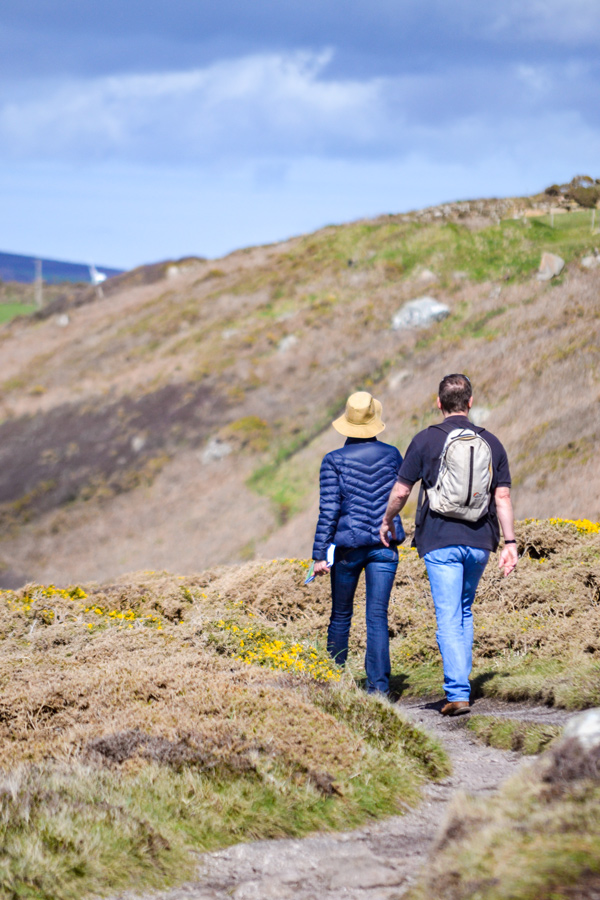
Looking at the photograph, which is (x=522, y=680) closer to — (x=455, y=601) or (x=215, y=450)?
(x=455, y=601)

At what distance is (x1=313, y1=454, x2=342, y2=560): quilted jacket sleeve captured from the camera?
6309mm

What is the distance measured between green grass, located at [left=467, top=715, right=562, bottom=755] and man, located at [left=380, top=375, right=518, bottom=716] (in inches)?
13.6

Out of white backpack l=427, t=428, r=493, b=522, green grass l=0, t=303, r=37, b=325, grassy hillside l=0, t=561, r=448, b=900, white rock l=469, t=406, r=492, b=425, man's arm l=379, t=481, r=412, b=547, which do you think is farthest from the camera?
green grass l=0, t=303, r=37, b=325

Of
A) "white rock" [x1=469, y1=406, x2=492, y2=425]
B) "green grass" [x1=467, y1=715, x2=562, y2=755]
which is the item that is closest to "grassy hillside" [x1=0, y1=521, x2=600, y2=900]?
"green grass" [x1=467, y1=715, x2=562, y2=755]

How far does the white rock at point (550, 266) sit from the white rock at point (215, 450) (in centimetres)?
1313

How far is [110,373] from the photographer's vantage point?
40.7 metres

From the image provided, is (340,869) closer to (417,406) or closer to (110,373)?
(417,406)

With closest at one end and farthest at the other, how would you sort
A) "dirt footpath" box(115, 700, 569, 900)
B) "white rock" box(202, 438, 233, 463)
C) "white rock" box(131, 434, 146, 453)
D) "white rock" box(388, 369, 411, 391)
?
"dirt footpath" box(115, 700, 569, 900) → "white rock" box(388, 369, 411, 391) → "white rock" box(202, 438, 233, 463) → "white rock" box(131, 434, 146, 453)

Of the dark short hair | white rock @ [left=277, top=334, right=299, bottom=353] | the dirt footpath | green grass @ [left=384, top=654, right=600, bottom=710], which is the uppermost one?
white rock @ [left=277, top=334, right=299, bottom=353]

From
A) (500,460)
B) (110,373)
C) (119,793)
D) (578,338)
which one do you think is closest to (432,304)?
(578,338)

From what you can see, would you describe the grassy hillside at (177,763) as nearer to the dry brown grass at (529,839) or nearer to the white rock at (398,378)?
the dry brown grass at (529,839)

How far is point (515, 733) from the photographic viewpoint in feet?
17.3

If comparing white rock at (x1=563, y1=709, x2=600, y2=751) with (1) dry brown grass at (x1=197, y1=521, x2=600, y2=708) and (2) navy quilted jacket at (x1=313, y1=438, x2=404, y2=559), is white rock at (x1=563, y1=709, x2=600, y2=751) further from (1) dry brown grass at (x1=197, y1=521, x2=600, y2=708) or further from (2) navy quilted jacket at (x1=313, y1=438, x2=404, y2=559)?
(2) navy quilted jacket at (x1=313, y1=438, x2=404, y2=559)

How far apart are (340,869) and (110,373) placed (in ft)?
127
